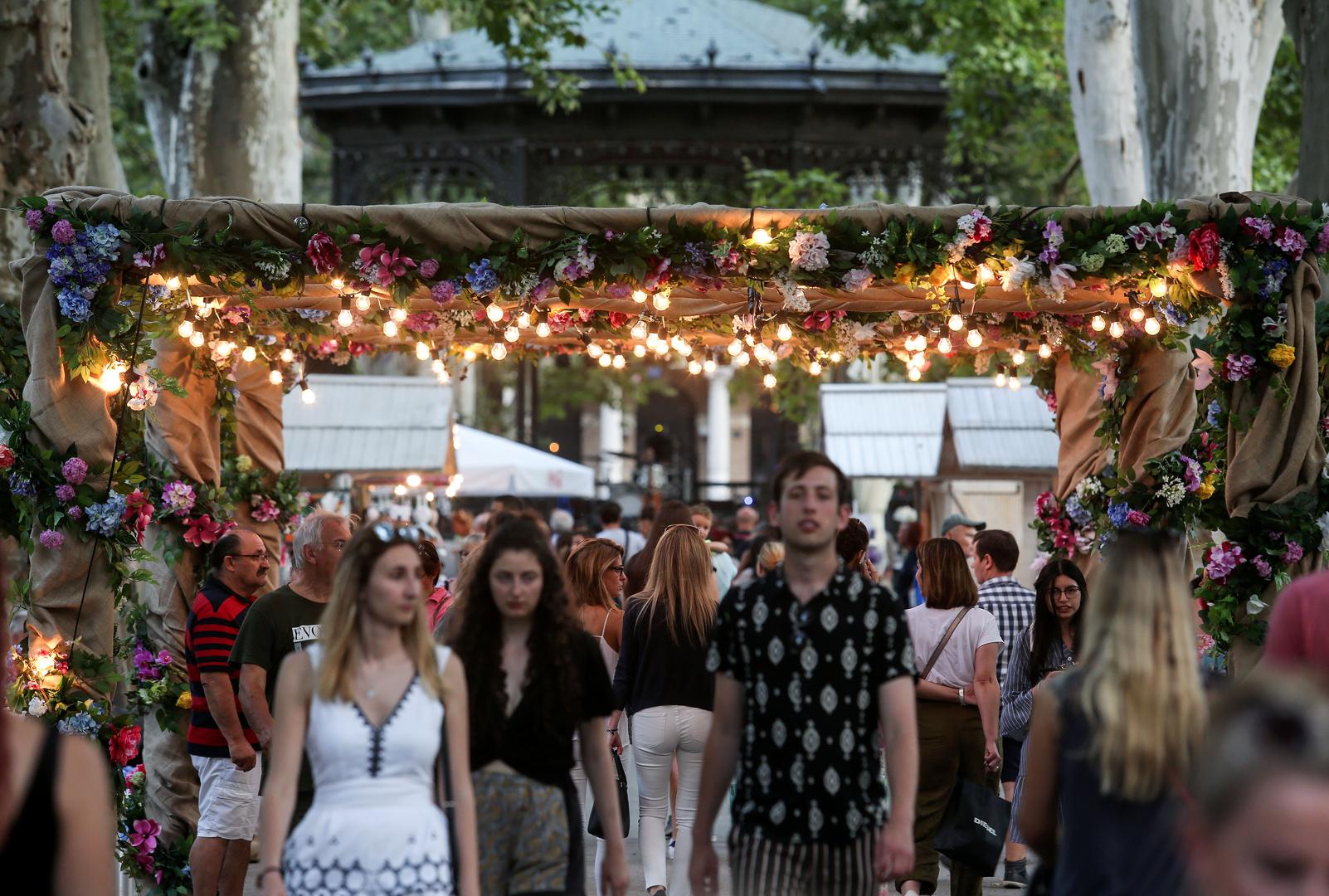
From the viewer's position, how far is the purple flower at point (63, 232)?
24.5 feet

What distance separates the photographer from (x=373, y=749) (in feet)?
14.8

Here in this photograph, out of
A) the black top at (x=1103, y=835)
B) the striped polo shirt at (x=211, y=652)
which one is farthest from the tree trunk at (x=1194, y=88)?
the black top at (x=1103, y=835)

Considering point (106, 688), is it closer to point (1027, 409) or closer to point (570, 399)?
point (1027, 409)

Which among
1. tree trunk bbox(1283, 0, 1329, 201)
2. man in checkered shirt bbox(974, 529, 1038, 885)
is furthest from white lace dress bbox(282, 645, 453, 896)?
tree trunk bbox(1283, 0, 1329, 201)

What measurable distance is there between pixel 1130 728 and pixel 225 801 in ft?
16.4

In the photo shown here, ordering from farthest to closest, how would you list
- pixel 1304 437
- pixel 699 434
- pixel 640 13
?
pixel 699 434
pixel 640 13
pixel 1304 437

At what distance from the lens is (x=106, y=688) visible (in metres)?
7.65

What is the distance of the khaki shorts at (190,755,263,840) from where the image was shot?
24.6 feet

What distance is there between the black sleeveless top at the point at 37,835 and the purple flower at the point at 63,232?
4.94 m

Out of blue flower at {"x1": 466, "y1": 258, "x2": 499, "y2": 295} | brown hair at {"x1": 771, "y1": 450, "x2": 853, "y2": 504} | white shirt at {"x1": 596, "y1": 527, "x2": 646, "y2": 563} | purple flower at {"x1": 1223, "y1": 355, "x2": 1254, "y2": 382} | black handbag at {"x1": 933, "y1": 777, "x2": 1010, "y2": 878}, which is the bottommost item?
black handbag at {"x1": 933, "y1": 777, "x2": 1010, "y2": 878}

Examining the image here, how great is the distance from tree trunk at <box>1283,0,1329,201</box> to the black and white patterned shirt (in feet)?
22.5

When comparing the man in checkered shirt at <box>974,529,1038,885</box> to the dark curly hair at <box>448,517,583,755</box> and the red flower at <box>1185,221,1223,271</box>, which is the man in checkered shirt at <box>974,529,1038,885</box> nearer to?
the red flower at <box>1185,221,1223,271</box>

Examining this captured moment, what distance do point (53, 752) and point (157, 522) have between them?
6.29 m

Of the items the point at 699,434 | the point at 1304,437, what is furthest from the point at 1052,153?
the point at 699,434
